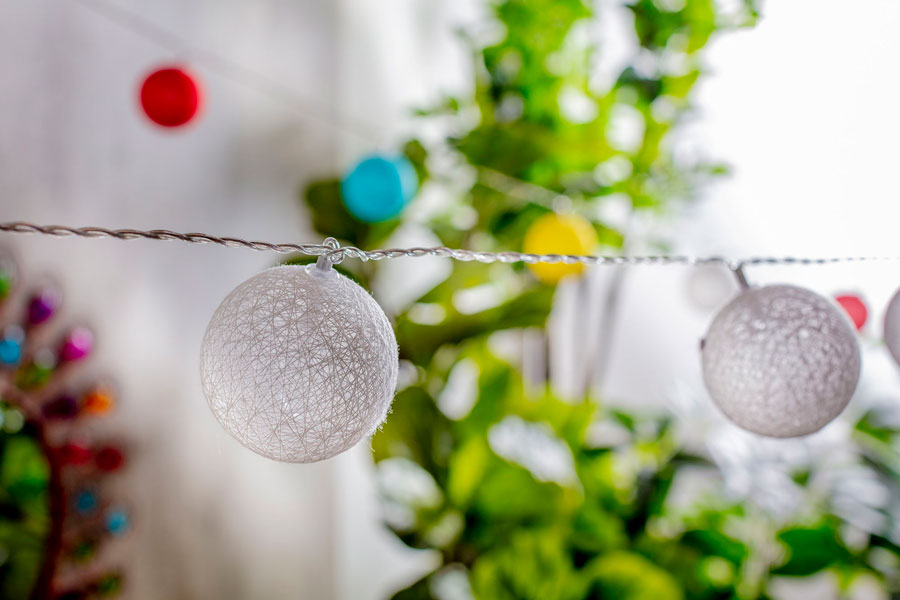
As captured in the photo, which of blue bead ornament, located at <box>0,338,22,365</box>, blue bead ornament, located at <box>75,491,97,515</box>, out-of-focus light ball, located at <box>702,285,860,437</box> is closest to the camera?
out-of-focus light ball, located at <box>702,285,860,437</box>

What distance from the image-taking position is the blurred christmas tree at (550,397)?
1.42 metres

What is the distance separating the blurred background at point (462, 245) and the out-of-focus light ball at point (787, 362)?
695 mm

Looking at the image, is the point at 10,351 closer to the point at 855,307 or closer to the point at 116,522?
the point at 116,522

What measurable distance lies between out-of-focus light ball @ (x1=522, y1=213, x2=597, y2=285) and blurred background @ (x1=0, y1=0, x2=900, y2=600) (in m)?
0.01

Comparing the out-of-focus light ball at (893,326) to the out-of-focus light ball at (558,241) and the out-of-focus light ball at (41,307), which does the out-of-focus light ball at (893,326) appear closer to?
the out-of-focus light ball at (558,241)

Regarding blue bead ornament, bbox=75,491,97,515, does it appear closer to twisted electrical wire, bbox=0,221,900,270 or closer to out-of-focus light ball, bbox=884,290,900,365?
twisted electrical wire, bbox=0,221,900,270

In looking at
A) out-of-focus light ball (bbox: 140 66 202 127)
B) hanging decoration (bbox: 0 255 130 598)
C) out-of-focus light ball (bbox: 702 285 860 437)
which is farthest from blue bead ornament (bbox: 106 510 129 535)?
out-of-focus light ball (bbox: 702 285 860 437)

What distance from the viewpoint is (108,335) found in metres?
1.27

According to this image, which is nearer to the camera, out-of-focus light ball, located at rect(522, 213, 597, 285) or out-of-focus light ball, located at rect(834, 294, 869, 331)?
out-of-focus light ball, located at rect(834, 294, 869, 331)

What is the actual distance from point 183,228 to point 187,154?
6.2 inches

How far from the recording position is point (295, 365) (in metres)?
0.53

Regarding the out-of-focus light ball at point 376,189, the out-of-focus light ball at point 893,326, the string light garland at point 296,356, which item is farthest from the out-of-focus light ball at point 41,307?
the out-of-focus light ball at point 893,326

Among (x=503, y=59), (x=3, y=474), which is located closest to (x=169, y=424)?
(x=3, y=474)

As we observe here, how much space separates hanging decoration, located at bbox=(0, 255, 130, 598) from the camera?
3.59 feet
